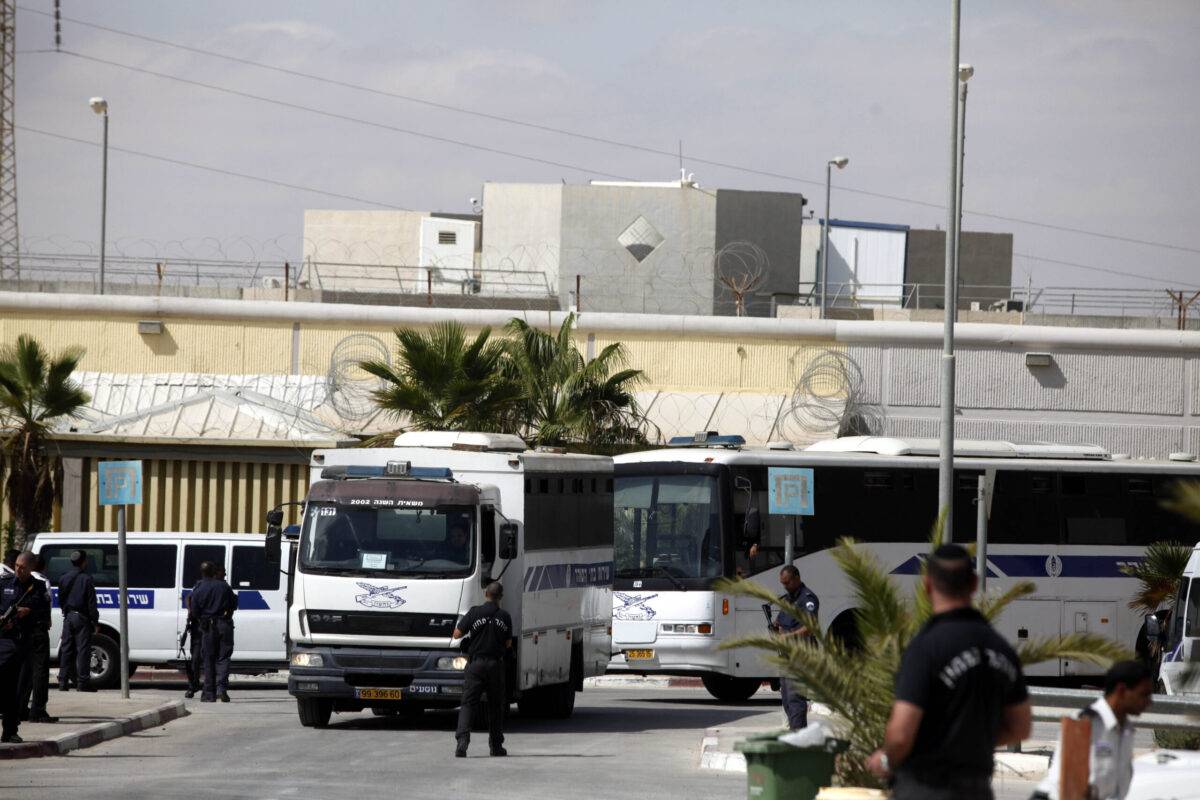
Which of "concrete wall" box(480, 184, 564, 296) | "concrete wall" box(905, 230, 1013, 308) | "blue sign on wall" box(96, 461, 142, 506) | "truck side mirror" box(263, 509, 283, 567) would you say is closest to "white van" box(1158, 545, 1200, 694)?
"truck side mirror" box(263, 509, 283, 567)

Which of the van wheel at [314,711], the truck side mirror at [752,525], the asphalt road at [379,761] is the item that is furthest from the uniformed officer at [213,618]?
the truck side mirror at [752,525]

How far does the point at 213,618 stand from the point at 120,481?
83.1 inches

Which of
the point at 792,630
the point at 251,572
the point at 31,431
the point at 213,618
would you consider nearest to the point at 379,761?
the point at 792,630

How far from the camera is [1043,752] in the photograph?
1619 cm

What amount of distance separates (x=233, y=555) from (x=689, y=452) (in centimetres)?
662

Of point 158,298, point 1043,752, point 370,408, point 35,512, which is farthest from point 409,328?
point 1043,752

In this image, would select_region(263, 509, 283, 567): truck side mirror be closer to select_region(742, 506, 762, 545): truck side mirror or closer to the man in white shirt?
select_region(742, 506, 762, 545): truck side mirror

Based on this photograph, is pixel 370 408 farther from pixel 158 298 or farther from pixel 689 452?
pixel 689 452

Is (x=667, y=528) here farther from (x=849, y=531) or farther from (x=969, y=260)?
(x=969, y=260)

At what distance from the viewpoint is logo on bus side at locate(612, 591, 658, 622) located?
77.5ft

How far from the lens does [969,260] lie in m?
65.2

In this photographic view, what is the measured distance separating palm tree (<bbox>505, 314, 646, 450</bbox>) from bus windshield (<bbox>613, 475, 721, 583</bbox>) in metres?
7.19

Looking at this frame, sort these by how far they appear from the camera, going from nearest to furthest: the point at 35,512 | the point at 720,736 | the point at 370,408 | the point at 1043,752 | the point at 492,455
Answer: the point at 1043,752, the point at 720,736, the point at 492,455, the point at 35,512, the point at 370,408

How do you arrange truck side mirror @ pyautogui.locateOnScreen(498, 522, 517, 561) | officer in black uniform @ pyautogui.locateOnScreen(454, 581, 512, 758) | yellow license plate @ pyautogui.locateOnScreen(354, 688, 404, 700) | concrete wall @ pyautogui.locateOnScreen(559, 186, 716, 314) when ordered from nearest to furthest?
officer in black uniform @ pyautogui.locateOnScreen(454, 581, 512, 758), yellow license plate @ pyautogui.locateOnScreen(354, 688, 404, 700), truck side mirror @ pyautogui.locateOnScreen(498, 522, 517, 561), concrete wall @ pyautogui.locateOnScreen(559, 186, 716, 314)
